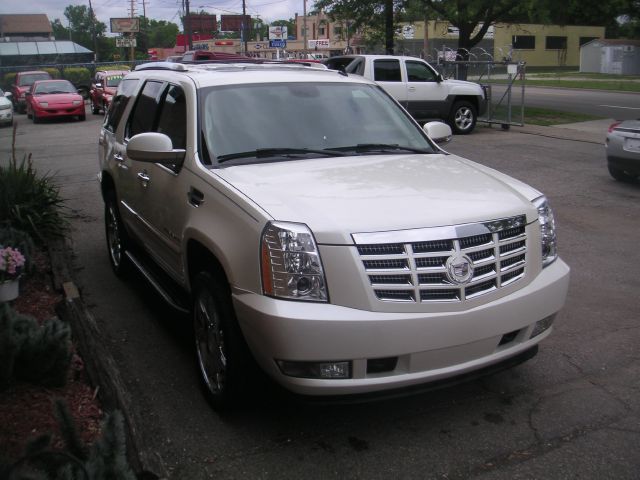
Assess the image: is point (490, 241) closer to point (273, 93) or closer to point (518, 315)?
point (518, 315)

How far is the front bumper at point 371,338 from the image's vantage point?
3.37 metres

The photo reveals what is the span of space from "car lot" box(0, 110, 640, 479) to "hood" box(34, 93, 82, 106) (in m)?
20.5

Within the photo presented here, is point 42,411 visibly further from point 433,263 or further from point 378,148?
point 378,148

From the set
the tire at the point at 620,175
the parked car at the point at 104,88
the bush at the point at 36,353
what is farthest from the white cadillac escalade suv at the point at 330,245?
the parked car at the point at 104,88

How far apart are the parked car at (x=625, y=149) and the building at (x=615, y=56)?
53701 mm

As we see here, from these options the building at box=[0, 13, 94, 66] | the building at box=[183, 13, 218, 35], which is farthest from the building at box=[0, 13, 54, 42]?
the building at box=[0, 13, 94, 66]

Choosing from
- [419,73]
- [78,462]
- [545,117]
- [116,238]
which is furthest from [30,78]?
[78,462]

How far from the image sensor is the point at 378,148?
4957mm

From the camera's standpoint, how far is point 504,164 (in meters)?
13.5

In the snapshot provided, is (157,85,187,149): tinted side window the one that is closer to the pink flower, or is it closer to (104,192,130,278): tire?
the pink flower

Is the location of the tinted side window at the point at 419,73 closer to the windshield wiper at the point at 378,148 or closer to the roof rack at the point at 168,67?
the roof rack at the point at 168,67

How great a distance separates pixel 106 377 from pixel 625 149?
914 cm

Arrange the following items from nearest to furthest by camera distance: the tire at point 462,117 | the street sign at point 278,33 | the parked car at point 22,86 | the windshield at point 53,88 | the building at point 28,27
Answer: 1. the tire at point 462,117
2. the windshield at point 53,88
3. the parked car at point 22,86
4. the street sign at point 278,33
5. the building at point 28,27

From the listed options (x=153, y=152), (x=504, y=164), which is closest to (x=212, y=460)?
(x=153, y=152)
